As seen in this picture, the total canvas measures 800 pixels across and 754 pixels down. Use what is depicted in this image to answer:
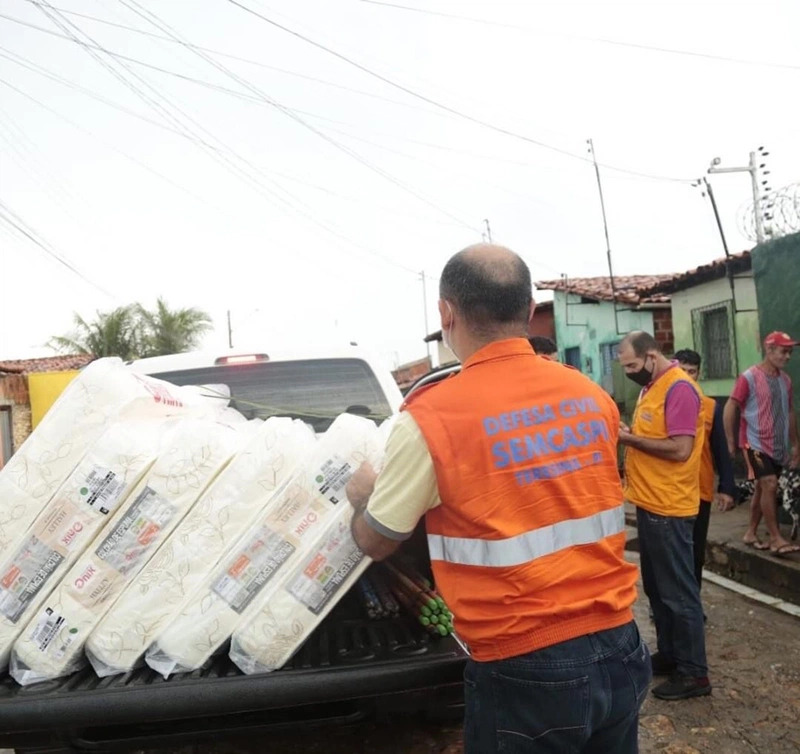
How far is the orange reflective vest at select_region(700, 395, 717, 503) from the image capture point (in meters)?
4.36

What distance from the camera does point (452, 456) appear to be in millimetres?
1679

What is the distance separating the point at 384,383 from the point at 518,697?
2513 millimetres

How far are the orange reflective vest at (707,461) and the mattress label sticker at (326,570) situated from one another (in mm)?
2691

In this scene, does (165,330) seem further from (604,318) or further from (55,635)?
(55,635)

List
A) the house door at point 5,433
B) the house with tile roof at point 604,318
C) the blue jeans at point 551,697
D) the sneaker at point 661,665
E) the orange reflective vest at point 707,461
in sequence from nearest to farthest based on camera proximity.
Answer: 1. the blue jeans at point 551,697
2. the sneaker at point 661,665
3. the orange reflective vest at point 707,461
4. the house with tile roof at point 604,318
5. the house door at point 5,433

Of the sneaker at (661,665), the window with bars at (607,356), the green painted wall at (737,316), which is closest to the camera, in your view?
the sneaker at (661,665)

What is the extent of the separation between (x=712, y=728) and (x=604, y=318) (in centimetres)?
1678

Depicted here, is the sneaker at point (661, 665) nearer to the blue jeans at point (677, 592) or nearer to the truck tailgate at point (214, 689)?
the blue jeans at point (677, 592)

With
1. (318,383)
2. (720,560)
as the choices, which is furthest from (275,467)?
(720,560)

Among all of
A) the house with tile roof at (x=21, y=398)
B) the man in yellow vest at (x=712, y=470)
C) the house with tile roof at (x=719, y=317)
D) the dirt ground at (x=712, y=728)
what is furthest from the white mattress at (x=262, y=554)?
the house with tile roof at (x=21, y=398)

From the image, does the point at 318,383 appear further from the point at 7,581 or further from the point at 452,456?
the point at 452,456

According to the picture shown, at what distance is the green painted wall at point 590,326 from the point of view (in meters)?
18.0

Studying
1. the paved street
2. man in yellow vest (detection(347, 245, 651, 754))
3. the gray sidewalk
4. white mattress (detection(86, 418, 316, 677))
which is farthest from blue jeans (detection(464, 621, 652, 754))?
the gray sidewalk

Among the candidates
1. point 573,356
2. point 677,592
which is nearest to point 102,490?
point 677,592
